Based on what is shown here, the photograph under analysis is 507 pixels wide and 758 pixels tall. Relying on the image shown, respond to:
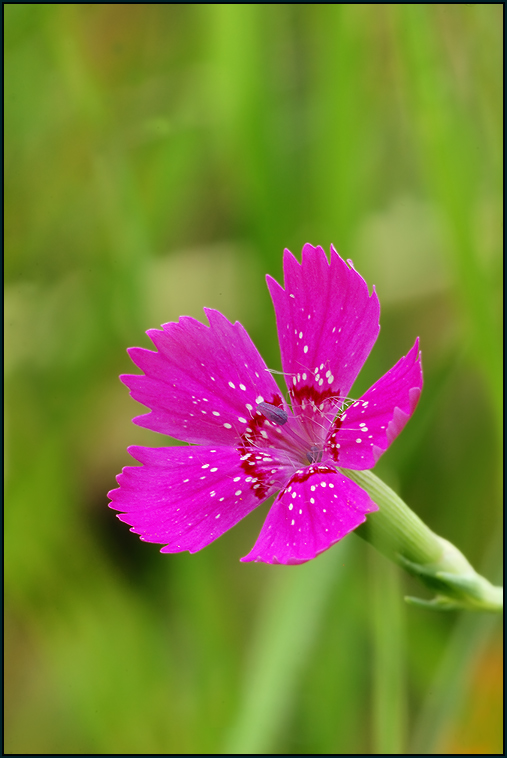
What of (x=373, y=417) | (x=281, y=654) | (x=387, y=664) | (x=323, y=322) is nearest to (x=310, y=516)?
(x=373, y=417)

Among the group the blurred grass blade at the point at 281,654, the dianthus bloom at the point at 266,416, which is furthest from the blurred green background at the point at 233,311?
the dianthus bloom at the point at 266,416

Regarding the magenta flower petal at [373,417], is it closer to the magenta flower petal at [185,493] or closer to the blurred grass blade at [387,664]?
the magenta flower petal at [185,493]

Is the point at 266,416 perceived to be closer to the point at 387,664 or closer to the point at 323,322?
the point at 323,322

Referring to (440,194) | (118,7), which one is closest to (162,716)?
(440,194)

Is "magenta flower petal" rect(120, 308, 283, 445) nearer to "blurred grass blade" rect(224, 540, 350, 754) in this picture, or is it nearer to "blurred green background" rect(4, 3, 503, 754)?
"blurred green background" rect(4, 3, 503, 754)

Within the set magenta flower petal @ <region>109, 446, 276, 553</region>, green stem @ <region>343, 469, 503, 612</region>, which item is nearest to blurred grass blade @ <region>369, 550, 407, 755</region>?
green stem @ <region>343, 469, 503, 612</region>

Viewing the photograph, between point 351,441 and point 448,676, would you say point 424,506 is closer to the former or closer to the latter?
point 448,676
